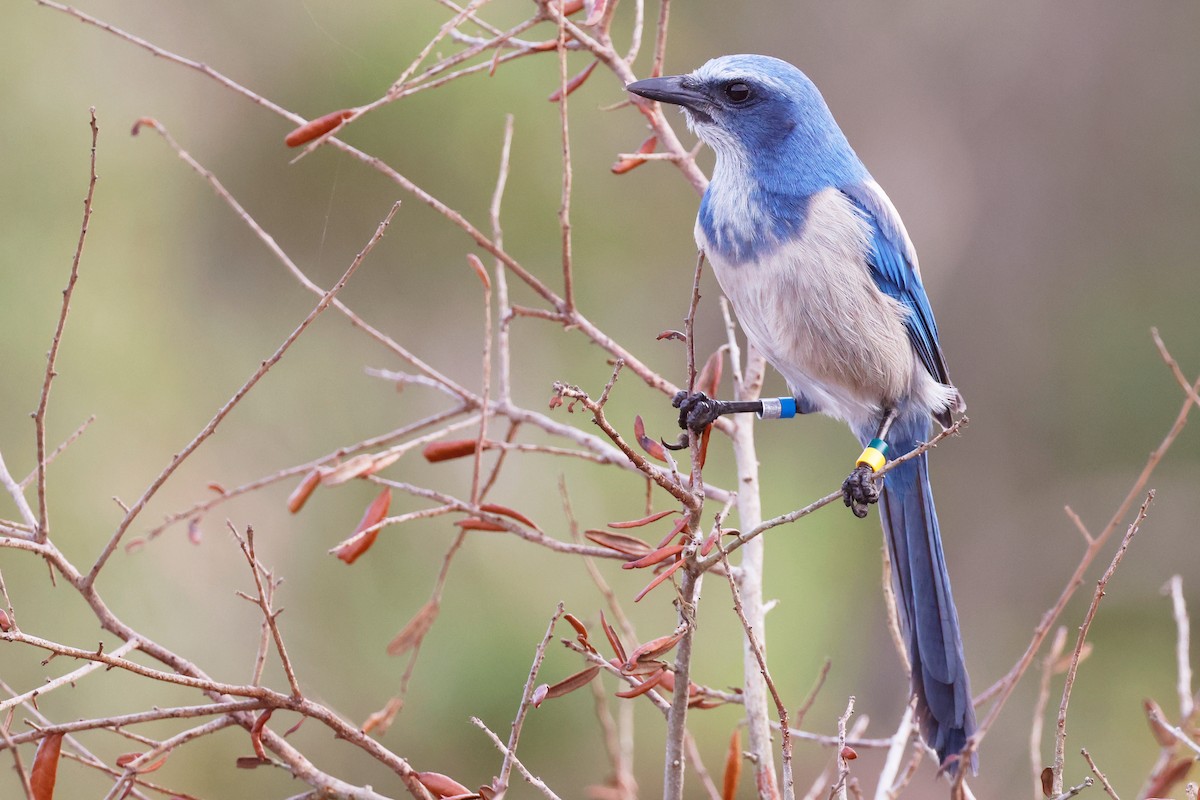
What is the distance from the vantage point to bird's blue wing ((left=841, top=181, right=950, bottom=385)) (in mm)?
2443

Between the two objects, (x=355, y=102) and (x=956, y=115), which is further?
(x=956, y=115)

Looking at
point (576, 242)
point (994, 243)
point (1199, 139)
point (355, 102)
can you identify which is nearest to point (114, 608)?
point (355, 102)

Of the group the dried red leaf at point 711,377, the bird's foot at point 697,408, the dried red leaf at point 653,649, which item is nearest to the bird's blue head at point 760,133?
the dried red leaf at point 711,377

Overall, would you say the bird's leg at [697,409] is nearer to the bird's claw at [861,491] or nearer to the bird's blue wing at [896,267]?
the bird's claw at [861,491]

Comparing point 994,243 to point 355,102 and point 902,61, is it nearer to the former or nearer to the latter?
point 902,61

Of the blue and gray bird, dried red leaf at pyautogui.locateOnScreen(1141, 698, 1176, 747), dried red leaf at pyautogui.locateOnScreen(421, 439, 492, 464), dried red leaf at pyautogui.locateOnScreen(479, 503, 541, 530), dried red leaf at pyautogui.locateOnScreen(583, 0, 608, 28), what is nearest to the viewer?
dried red leaf at pyautogui.locateOnScreen(1141, 698, 1176, 747)

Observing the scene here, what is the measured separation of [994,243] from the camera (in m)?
7.66

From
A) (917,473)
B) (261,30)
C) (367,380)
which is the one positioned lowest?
(367,380)

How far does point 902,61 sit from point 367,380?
438 cm

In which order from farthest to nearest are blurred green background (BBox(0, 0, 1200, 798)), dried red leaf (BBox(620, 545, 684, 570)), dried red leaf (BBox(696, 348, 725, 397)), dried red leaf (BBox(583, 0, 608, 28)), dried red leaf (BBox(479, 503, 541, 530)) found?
blurred green background (BBox(0, 0, 1200, 798))
dried red leaf (BBox(696, 348, 725, 397))
dried red leaf (BBox(583, 0, 608, 28))
dried red leaf (BBox(479, 503, 541, 530))
dried red leaf (BBox(620, 545, 684, 570))

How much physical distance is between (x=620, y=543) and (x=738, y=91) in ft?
3.59

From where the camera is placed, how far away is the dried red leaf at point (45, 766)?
4.66 ft

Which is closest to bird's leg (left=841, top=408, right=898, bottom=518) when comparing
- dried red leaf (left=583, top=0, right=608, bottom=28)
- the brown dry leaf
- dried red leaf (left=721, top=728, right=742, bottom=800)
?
dried red leaf (left=721, top=728, right=742, bottom=800)

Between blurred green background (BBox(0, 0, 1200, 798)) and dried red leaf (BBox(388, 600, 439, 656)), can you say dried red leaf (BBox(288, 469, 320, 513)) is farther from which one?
blurred green background (BBox(0, 0, 1200, 798))
